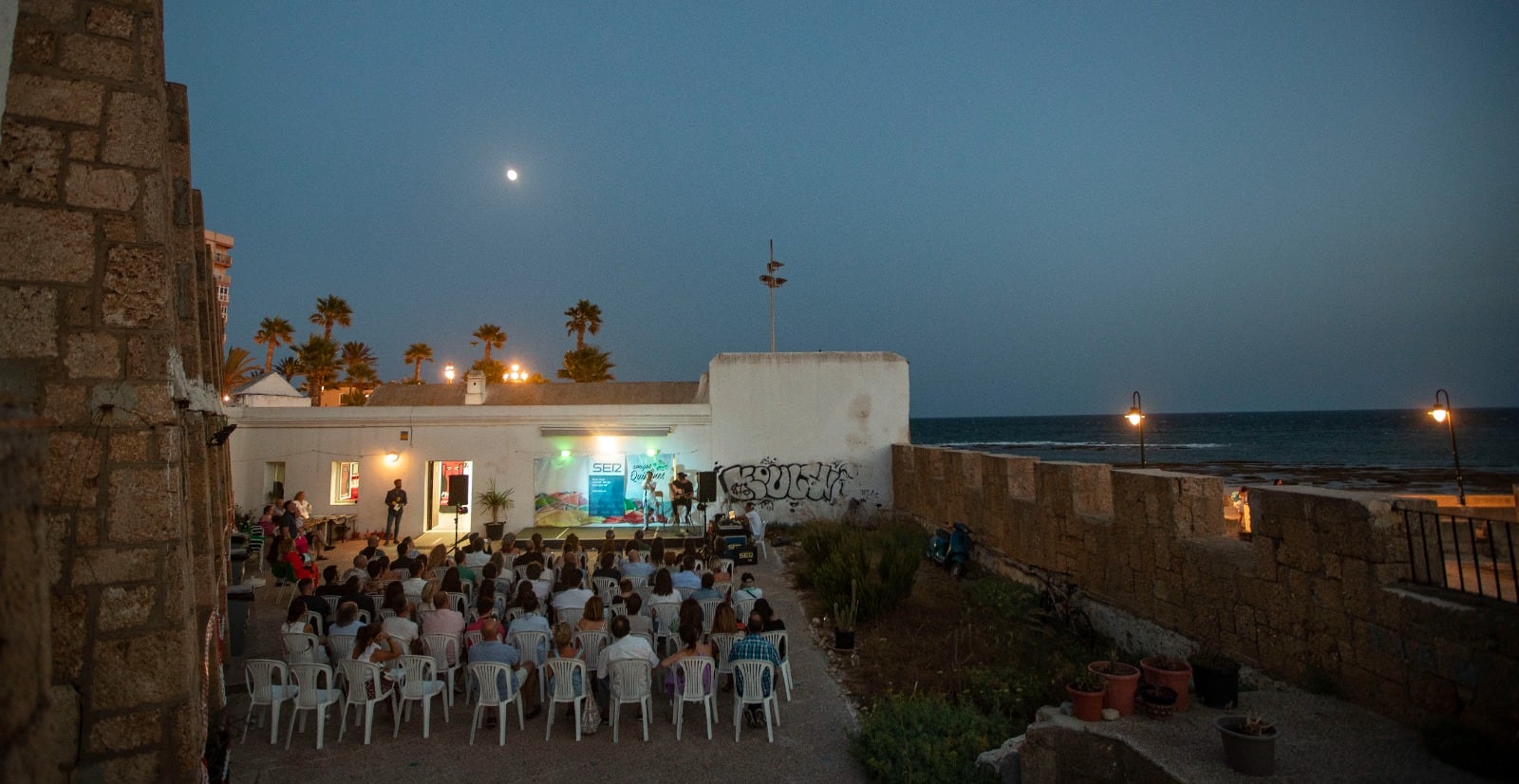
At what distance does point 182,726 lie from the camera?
11.5 ft

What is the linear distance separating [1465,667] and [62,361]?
8.20 metres

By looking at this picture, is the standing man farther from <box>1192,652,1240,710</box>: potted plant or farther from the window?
<box>1192,652,1240,710</box>: potted plant

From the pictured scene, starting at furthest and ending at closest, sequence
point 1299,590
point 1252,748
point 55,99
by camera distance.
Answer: point 1299,590
point 1252,748
point 55,99

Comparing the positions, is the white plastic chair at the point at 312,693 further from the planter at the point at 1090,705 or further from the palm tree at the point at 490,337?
the palm tree at the point at 490,337

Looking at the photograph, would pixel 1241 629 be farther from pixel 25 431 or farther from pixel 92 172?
pixel 92 172

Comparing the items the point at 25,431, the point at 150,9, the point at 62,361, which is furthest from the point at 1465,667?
the point at 150,9

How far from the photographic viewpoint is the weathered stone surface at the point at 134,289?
3.52m

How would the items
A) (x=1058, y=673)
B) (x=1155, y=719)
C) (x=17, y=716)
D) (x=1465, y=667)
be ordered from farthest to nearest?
(x=1058, y=673) → (x=1155, y=719) → (x=1465, y=667) → (x=17, y=716)

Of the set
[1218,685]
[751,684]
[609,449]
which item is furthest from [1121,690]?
[609,449]

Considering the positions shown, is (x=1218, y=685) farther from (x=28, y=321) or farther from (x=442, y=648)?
(x=28, y=321)

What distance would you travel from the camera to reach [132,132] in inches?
144

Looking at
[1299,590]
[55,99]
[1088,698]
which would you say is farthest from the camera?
[1299,590]

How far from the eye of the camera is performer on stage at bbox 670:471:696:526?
1648 cm

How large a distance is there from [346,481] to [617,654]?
13940 mm
